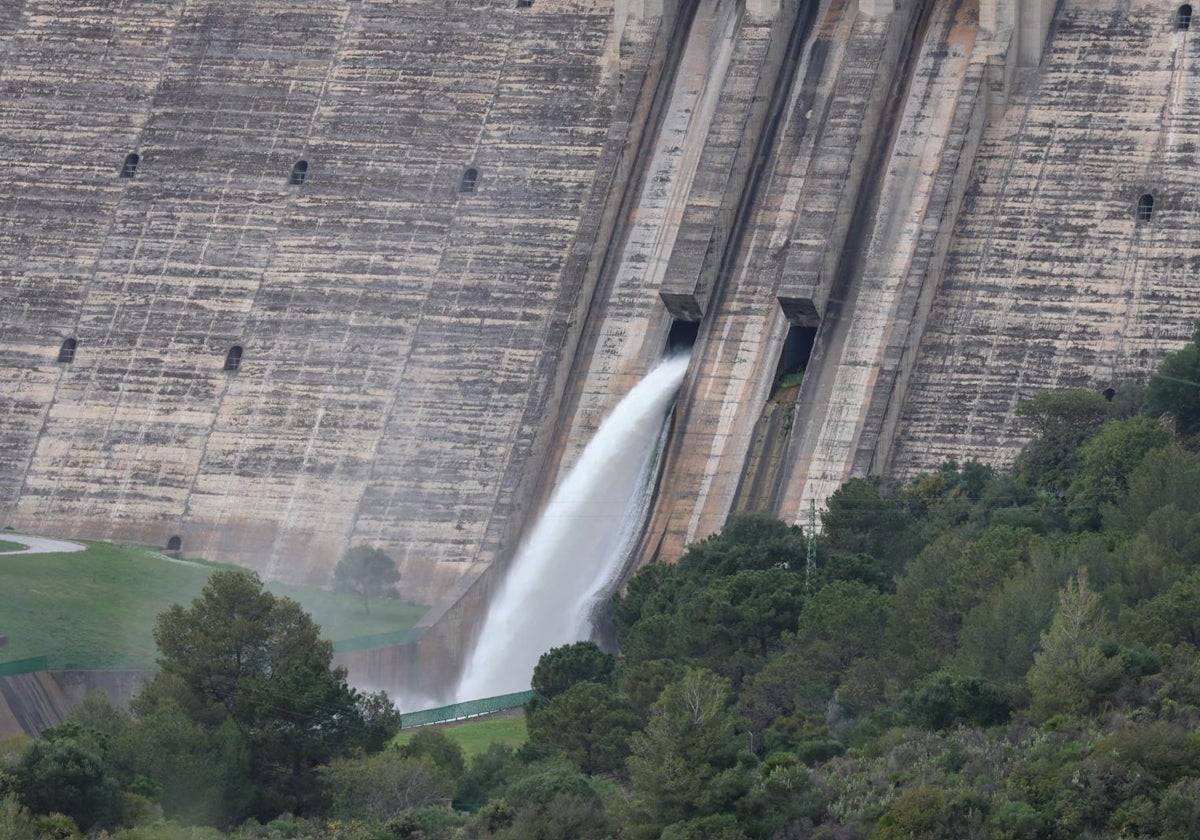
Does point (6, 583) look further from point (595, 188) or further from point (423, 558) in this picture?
point (595, 188)

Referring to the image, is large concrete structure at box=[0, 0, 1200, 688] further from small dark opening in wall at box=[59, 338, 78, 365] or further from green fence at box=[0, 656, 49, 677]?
green fence at box=[0, 656, 49, 677]

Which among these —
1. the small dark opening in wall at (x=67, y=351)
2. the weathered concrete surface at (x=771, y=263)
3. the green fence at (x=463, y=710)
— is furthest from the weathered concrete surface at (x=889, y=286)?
the small dark opening in wall at (x=67, y=351)

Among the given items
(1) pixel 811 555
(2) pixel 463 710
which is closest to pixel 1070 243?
(1) pixel 811 555

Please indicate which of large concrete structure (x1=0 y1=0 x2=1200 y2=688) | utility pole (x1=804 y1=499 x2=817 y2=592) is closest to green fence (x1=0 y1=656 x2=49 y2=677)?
large concrete structure (x1=0 y1=0 x2=1200 y2=688)

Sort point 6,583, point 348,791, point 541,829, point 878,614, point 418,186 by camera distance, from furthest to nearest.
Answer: point 418,186, point 6,583, point 878,614, point 348,791, point 541,829

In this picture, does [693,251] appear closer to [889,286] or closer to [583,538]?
[889,286]

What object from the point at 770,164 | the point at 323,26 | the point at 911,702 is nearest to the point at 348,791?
the point at 911,702
